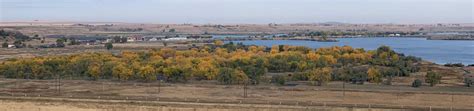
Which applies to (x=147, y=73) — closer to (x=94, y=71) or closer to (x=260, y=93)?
(x=94, y=71)

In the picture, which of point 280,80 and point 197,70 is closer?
point 280,80

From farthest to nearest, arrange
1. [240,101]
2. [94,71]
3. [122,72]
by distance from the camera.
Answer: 1. [94,71]
2. [122,72]
3. [240,101]

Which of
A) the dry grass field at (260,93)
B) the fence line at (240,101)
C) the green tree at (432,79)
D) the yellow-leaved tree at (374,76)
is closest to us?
the fence line at (240,101)

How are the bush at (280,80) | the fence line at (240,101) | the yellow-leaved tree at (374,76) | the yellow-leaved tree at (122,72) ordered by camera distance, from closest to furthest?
the fence line at (240,101) → the bush at (280,80) → the yellow-leaved tree at (122,72) → the yellow-leaved tree at (374,76)

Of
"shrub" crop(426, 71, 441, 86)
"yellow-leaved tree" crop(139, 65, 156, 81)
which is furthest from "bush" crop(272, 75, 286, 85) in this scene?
"shrub" crop(426, 71, 441, 86)

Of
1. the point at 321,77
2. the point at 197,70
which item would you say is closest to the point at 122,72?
the point at 197,70

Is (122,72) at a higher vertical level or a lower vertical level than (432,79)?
higher

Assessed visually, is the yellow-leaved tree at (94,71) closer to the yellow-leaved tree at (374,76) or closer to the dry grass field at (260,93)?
the dry grass field at (260,93)

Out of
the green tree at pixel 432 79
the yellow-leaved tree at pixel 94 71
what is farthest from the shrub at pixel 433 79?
the yellow-leaved tree at pixel 94 71

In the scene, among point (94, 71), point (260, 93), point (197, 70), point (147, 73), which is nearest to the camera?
point (260, 93)

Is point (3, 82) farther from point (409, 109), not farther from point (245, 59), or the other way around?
point (409, 109)

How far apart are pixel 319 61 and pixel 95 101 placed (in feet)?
77.7

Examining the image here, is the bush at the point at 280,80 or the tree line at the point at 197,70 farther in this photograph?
the tree line at the point at 197,70

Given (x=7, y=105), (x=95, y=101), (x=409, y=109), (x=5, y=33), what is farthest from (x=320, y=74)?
(x=5, y=33)
